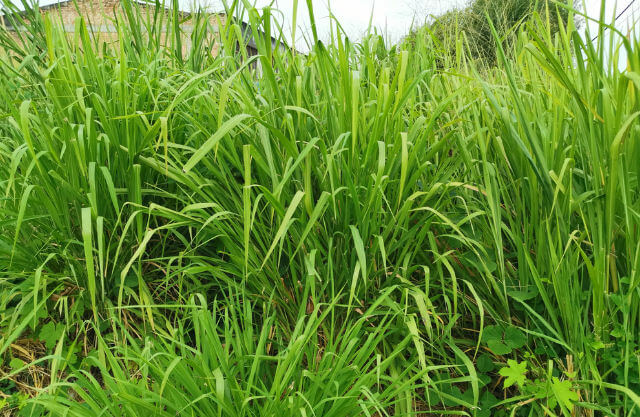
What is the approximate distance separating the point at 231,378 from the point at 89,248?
40 centimetres

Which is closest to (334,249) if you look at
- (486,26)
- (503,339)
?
(503,339)

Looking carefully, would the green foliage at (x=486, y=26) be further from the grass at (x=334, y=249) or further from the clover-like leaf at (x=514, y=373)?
the clover-like leaf at (x=514, y=373)

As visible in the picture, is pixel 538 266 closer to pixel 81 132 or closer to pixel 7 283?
pixel 81 132

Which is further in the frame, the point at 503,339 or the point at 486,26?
the point at 486,26

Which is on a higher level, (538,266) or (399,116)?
(399,116)

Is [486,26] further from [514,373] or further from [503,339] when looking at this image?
[514,373]

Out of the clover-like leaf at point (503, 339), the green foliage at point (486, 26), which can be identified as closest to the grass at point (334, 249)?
the clover-like leaf at point (503, 339)

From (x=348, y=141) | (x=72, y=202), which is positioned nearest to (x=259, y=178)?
(x=348, y=141)

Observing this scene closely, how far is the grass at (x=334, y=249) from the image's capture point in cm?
101

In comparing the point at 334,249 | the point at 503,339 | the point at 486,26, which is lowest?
the point at 503,339

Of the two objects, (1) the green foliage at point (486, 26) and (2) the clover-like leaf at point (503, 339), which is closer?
(2) the clover-like leaf at point (503, 339)

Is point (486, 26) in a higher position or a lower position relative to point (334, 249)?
higher

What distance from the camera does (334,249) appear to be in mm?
1229

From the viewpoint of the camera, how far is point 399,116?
4.12 feet
